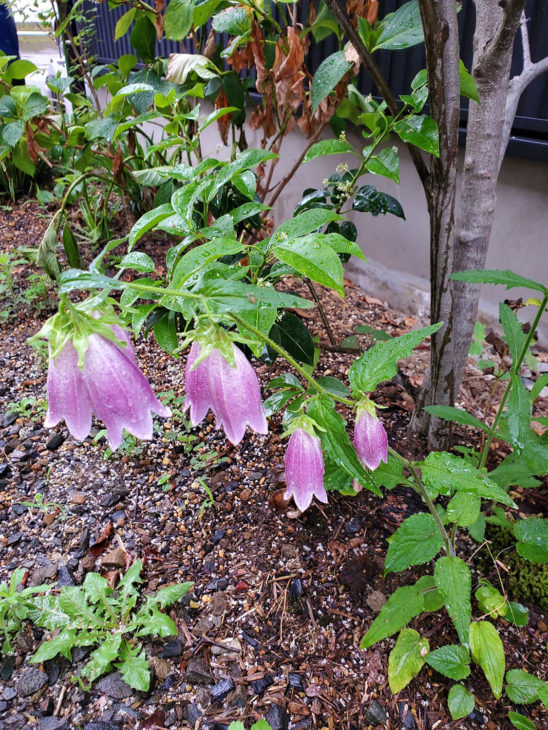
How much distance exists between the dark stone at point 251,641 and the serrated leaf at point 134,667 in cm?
26

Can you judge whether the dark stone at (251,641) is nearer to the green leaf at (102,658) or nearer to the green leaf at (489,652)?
the green leaf at (102,658)

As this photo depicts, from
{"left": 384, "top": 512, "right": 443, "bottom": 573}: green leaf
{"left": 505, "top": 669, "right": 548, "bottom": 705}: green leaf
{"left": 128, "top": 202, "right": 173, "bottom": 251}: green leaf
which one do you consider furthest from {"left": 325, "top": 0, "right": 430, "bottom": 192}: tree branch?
{"left": 505, "top": 669, "right": 548, "bottom": 705}: green leaf

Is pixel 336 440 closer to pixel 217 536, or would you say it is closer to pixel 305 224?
pixel 305 224

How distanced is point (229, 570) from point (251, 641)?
22 cm

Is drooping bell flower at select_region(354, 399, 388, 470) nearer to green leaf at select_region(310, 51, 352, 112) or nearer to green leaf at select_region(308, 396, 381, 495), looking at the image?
green leaf at select_region(308, 396, 381, 495)

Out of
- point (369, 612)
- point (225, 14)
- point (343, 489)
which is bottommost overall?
point (369, 612)

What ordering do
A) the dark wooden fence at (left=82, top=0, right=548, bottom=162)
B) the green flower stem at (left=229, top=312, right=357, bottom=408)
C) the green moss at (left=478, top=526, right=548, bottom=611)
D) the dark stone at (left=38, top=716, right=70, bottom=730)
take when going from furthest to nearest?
1. the dark wooden fence at (left=82, top=0, right=548, bottom=162)
2. the green moss at (left=478, top=526, right=548, bottom=611)
3. the dark stone at (left=38, top=716, right=70, bottom=730)
4. the green flower stem at (left=229, top=312, right=357, bottom=408)

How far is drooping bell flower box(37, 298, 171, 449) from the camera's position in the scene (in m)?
0.73

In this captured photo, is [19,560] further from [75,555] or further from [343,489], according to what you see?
[343,489]

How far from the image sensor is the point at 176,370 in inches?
94.3

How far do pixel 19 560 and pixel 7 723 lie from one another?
0.49 meters

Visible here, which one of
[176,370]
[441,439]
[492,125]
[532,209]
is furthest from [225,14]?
[441,439]

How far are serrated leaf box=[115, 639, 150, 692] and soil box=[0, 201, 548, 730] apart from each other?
5cm

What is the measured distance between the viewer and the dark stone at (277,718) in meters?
1.26
